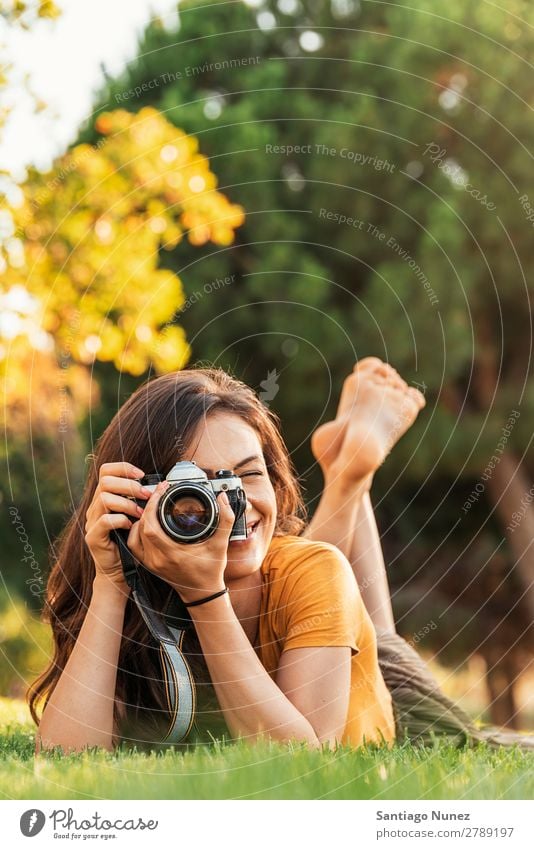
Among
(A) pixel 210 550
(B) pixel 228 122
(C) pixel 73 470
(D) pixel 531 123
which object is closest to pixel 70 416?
(C) pixel 73 470

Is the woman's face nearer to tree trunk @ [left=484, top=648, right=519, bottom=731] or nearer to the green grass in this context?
the green grass

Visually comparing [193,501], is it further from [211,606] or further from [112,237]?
[112,237]

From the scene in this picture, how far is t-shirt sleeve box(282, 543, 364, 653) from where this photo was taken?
2650 millimetres

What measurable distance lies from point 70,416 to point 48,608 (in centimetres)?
740

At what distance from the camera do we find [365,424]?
4.48m

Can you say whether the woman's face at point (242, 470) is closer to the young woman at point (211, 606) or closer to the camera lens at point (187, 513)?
the young woman at point (211, 606)

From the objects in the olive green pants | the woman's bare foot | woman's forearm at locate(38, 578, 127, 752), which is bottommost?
the olive green pants

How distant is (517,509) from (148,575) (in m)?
8.48

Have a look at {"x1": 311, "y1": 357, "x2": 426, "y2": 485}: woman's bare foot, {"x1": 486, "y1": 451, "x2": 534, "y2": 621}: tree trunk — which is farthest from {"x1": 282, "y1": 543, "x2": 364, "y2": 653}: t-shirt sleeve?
{"x1": 486, "y1": 451, "x2": 534, "y2": 621}: tree trunk

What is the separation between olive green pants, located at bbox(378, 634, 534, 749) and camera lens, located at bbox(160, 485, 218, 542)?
1622 mm

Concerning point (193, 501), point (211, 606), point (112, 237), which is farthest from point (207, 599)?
point (112, 237)

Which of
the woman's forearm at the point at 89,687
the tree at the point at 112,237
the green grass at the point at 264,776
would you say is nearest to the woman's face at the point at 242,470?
the woman's forearm at the point at 89,687

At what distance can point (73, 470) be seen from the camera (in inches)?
419
